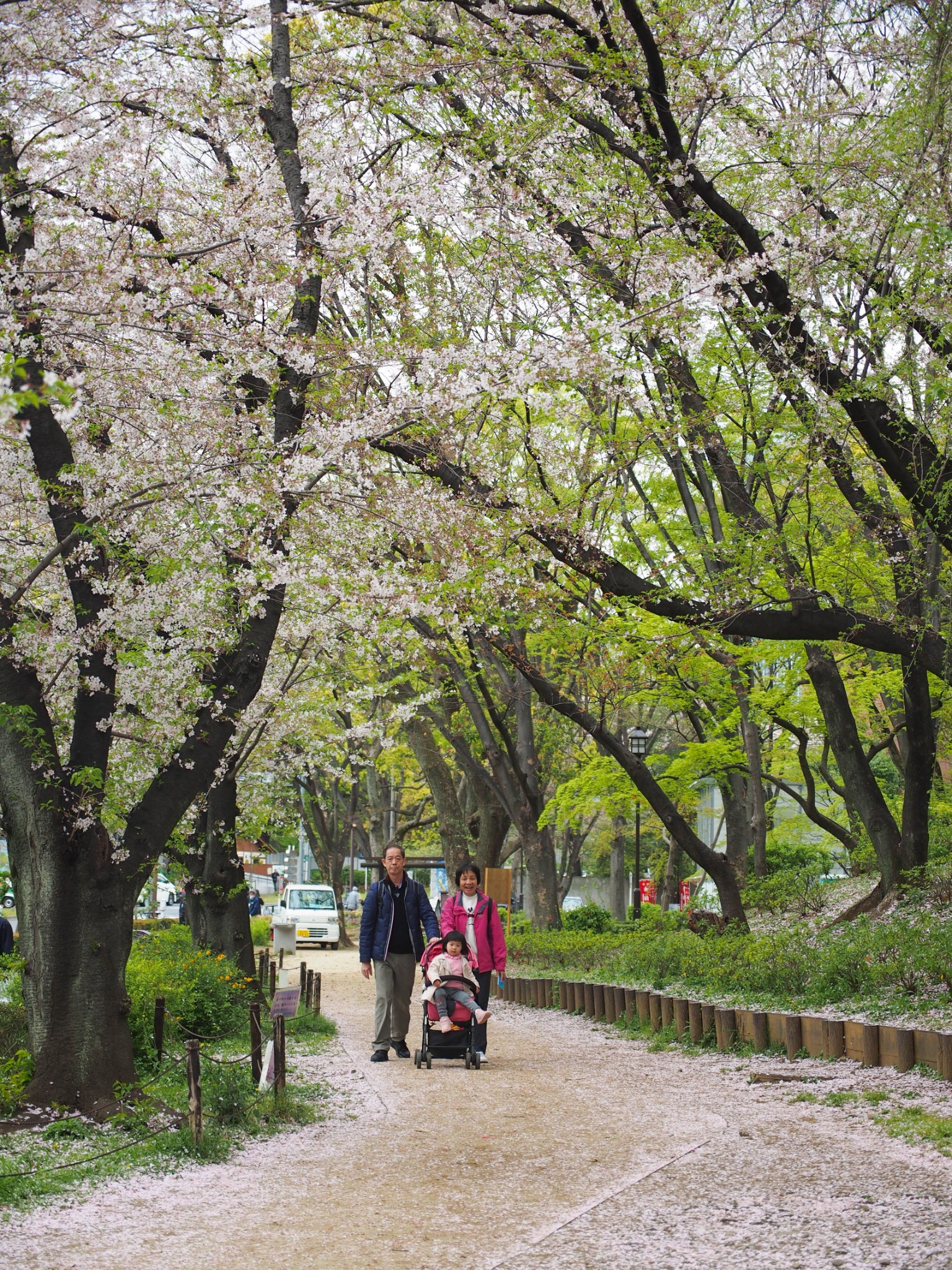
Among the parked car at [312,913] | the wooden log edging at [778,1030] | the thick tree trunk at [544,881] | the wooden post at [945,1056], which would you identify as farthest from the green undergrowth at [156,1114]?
the parked car at [312,913]

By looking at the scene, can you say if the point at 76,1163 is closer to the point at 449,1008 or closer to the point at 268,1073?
the point at 268,1073

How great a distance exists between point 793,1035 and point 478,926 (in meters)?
2.71

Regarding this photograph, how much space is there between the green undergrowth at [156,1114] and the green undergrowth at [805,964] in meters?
4.30

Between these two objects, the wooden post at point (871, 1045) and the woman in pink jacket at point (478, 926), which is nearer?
the wooden post at point (871, 1045)

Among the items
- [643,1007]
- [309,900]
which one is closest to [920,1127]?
[643,1007]

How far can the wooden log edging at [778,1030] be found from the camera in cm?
752

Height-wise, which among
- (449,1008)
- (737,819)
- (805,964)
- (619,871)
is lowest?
(449,1008)

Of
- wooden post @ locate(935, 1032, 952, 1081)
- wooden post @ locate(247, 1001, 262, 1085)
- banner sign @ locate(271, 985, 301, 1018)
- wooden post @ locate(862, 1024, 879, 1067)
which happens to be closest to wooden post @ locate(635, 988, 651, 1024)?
wooden post @ locate(862, 1024, 879, 1067)

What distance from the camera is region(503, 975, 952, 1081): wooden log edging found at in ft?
24.7

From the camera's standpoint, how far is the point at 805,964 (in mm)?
10664

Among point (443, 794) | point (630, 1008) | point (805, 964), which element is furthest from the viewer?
point (443, 794)

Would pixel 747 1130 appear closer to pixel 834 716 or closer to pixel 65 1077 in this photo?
pixel 65 1077

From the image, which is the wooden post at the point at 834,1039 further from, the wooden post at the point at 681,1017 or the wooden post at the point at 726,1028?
the wooden post at the point at 681,1017

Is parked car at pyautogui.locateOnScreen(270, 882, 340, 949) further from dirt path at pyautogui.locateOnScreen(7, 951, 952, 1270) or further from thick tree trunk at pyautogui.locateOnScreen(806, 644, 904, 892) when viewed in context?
dirt path at pyautogui.locateOnScreen(7, 951, 952, 1270)
